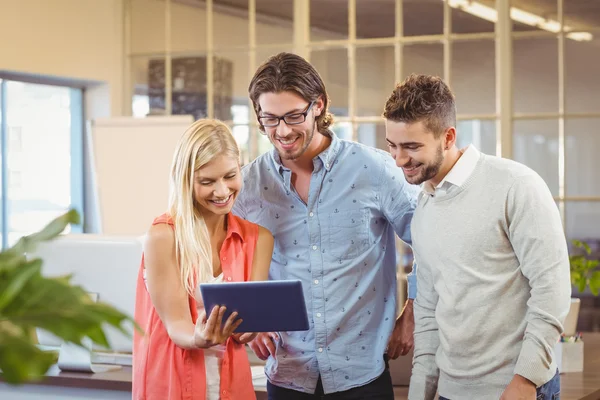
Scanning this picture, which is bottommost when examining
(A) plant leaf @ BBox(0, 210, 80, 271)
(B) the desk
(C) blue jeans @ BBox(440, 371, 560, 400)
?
(B) the desk

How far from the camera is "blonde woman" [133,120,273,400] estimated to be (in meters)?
2.00

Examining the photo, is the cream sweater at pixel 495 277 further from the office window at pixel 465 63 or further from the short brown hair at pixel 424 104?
the office window at pixel 465 63

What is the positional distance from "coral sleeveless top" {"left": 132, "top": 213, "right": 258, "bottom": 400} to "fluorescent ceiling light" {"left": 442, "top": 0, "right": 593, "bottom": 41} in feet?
12.6

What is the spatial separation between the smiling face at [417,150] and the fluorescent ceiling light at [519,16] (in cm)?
383

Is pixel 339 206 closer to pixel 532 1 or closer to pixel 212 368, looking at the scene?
pixel 212 368

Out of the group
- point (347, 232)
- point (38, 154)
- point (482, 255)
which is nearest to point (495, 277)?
point (482, 255)

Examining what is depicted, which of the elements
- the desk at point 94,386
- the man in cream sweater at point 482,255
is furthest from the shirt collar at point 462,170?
the desk at point 94,386

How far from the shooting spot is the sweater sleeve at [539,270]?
1745mm

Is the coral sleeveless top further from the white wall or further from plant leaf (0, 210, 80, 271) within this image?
the white wall

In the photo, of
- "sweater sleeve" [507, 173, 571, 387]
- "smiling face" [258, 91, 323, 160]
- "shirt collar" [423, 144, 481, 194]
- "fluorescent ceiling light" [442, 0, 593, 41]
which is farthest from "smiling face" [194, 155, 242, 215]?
"fluorescent ceiling light" [442, 0, 593, 41]

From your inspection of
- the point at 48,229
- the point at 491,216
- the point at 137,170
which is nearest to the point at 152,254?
the point at 491,216

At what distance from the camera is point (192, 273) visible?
2016 mm

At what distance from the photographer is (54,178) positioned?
6.18 metres

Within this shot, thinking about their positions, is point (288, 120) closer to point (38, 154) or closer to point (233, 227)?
point (233, 227)
